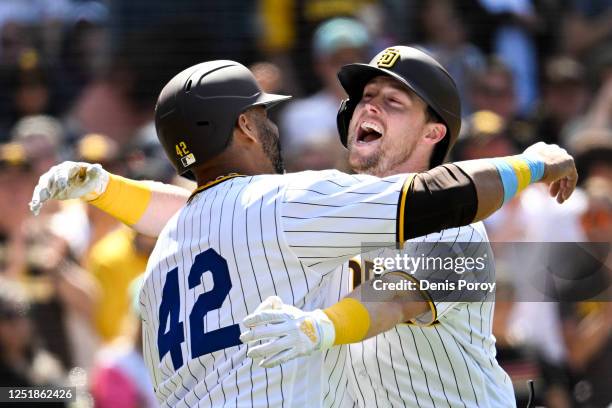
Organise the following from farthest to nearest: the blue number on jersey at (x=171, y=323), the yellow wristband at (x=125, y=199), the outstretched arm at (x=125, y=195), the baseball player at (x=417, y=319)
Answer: the yellow wristband at (x=125, y=199) < the outstretched arm at (x=125, y=195) < the baseball player at (x=417, y=319) < the blue number on jersey at (x=171, y=323)

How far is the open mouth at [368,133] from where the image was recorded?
15.3 ft

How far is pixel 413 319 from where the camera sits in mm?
4066

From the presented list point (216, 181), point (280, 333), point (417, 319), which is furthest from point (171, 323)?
point (417, 319)

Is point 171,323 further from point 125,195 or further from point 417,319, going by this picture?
point 125,195

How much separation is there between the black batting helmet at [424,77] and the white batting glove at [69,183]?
3.28 feet

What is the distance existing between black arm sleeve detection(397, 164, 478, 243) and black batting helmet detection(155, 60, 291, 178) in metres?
0.77

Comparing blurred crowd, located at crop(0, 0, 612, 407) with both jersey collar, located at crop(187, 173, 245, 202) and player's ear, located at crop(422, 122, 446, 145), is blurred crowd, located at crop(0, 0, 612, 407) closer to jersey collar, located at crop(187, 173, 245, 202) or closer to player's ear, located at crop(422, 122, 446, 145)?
player's ear, located at crop(422, 122, 446, 145)

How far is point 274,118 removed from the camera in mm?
8961

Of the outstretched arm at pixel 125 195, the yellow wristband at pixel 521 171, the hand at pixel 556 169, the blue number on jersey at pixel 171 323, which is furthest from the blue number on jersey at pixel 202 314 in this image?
the hand at pixel 556 169

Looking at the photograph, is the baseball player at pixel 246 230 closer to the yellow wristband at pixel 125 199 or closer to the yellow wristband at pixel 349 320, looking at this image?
the yellow wristband at pixel 349 320

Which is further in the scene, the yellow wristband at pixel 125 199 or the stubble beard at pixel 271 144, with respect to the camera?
the yellow wristband at pixel 125 199

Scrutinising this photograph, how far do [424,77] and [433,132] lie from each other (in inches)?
9.3
